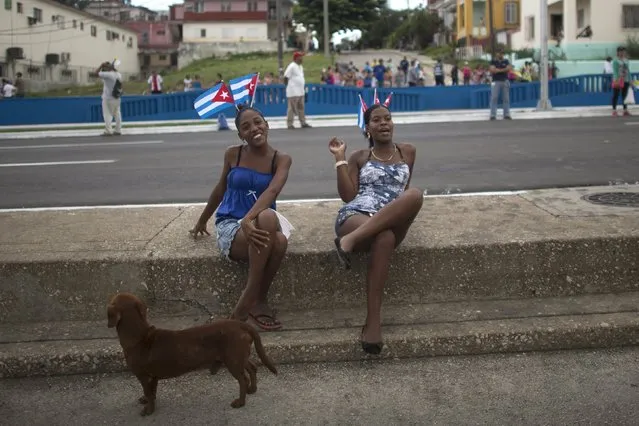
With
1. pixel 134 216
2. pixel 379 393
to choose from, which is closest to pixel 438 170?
pixel 134 216

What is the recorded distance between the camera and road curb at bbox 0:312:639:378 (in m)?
3.97

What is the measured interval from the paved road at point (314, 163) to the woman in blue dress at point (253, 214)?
128 inches

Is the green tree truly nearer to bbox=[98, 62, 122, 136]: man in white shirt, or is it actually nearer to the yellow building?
the yellow building

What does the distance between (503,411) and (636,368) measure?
0.88 metres

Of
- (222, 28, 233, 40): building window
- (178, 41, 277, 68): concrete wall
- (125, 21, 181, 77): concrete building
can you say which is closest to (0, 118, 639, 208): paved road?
(178, 41, 277, 68): concrete wall

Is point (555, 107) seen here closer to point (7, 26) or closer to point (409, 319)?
point (409, 319)

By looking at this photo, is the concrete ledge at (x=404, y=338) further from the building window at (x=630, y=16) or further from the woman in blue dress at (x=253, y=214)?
the building window at (x=630, y=16)

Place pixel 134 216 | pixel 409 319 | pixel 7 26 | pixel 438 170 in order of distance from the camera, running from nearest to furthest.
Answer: pixel 409 319 < pixel 134 216 < pixel 438 170 < pixel 7 26

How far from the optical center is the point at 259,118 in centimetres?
470

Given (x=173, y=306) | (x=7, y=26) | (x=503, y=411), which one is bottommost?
(x=503, y=411)

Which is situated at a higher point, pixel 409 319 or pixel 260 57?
pixel 260 57

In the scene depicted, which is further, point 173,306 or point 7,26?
point 7,26

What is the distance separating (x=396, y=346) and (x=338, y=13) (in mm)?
67358

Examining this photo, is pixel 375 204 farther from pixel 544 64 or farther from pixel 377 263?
pixel 544 64
